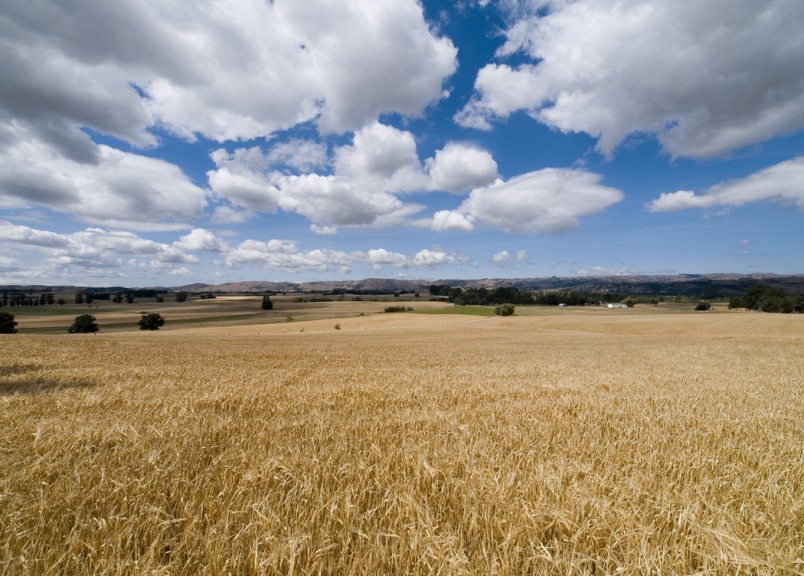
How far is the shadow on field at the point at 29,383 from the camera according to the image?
8.46 metres

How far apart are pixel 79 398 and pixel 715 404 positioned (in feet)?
49.2

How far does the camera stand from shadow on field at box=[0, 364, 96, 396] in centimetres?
846

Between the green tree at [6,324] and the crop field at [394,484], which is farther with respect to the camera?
the green tree at [6,324]

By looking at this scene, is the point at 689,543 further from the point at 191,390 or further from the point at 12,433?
the point at 191,390

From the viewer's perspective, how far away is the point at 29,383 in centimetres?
936

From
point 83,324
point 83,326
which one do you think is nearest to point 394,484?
point 83,326

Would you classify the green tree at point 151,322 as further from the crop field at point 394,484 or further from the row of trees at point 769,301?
the row of trees at point 769,301

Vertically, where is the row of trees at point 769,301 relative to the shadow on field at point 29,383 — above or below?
below

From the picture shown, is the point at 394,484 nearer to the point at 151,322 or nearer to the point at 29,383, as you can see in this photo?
the point at 29,383

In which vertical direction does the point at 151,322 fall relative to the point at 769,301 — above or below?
below

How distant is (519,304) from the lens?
119m

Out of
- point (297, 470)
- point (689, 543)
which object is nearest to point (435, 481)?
point (297, 470)

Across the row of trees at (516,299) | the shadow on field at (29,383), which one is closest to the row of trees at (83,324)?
the shadow on field at (29,383)

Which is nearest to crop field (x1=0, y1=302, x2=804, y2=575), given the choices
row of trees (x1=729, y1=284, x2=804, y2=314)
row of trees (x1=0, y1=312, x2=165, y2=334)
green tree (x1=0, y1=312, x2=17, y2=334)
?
row of trees (x1=0, y1=312, x2=165, y2=334)
